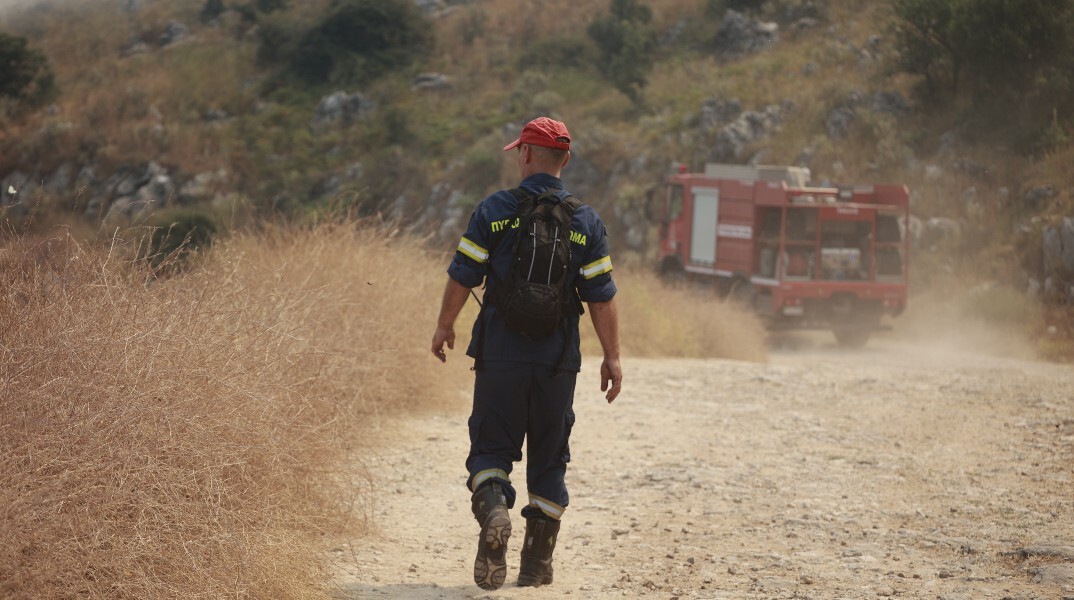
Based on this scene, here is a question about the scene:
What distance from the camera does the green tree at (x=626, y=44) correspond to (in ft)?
144

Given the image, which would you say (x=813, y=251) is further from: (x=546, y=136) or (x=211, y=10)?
(x=211, y=10)

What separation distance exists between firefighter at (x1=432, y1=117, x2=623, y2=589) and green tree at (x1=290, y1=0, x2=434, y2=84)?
46604 millimetres

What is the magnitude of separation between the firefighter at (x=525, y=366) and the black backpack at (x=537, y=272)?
5 cm

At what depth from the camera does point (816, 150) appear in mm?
31094

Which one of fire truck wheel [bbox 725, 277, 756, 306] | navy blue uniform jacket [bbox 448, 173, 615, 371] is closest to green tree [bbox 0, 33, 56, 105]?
fire truck wheel [bbox 725, 277, 756, 306]

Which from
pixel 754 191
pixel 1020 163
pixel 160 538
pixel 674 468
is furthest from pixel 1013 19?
pixel 160 538

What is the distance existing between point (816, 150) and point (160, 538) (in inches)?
1125

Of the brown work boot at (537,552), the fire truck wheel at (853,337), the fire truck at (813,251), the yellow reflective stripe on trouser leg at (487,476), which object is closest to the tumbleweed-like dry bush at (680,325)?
the fire truck at (813,251)

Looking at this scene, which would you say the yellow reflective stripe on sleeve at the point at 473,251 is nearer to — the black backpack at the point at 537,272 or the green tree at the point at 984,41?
the black backpack at the point at 537,272

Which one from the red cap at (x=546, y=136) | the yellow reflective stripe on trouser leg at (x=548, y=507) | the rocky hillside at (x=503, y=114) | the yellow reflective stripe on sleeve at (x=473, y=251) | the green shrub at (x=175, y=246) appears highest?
the rocky hillside at (x=503, y=114)

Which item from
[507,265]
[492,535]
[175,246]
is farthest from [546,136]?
[175,246]

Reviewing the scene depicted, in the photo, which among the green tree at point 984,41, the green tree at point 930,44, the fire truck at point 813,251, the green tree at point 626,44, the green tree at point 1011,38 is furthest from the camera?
the green tree at point 626,44

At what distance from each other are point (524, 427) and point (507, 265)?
2.34 feet

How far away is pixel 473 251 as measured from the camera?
521 cm
